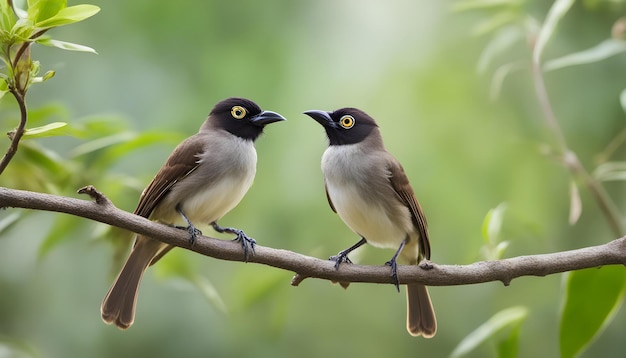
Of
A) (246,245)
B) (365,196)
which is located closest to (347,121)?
(365,196)

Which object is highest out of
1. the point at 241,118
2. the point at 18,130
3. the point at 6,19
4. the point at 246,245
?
the point at 6,19

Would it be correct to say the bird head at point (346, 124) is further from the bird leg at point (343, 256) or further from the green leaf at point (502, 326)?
the green leaf at point (502, 326)

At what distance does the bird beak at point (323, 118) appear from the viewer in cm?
207

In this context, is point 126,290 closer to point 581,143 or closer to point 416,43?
point 416,43

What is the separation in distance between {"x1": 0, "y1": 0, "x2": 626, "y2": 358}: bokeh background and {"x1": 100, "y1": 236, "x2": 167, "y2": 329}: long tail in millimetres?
1271

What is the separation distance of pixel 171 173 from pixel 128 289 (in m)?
0.31

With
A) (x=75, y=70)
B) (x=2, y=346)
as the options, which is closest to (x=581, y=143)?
(x=75, y=70)

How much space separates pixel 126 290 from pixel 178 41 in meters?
2.05

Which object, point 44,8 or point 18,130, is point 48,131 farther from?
point 44,8

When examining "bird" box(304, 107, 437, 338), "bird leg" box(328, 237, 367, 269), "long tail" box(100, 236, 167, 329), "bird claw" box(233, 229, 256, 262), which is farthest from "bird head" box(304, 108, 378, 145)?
"long tail" box(100, 236, 167, 329)

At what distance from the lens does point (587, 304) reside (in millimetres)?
1990

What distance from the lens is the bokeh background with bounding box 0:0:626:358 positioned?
3568mm

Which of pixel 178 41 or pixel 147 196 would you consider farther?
pixel 178 41

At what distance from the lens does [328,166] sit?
2.23 m
